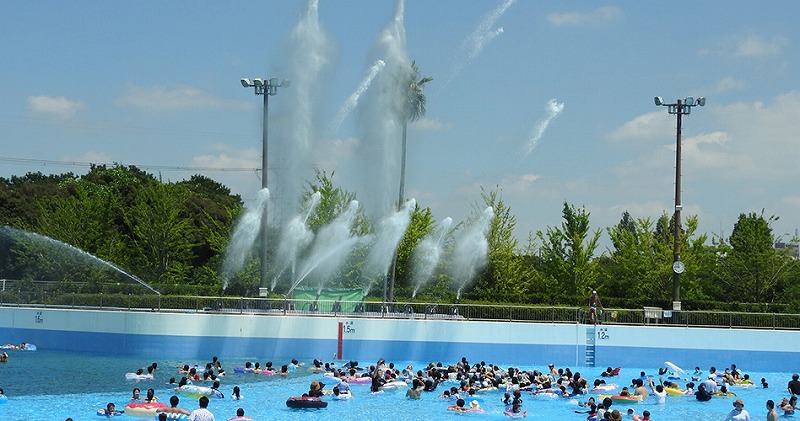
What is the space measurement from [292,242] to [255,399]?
21.5 metres

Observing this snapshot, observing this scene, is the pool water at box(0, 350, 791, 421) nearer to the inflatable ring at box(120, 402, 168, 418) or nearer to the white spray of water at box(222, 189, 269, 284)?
the inflatable ring at box(120, 402, 168, 418)

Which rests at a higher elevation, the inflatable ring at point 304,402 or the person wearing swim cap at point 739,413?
the person wearing swim cap at point 739,413

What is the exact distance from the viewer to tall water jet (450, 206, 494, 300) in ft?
195

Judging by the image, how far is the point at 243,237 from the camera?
58219 millimetres

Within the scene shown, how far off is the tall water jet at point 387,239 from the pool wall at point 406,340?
707 cm

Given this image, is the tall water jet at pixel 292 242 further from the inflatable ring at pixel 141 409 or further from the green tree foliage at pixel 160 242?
the inflatable ring at pixel 141 409

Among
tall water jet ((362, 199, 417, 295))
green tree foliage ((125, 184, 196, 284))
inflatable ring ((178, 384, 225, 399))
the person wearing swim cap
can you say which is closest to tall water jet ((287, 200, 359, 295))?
tall water jet ((362, 199, 417, 295))

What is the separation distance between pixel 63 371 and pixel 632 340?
25159 millimetres

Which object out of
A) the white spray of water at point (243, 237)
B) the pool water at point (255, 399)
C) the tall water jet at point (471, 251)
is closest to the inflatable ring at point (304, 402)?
the pool water at point (255, 399)

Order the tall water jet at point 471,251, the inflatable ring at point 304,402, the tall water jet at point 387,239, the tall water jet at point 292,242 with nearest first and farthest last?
the inflatable ring at point 304,402
the tall water jet at point 387,239
the tall water jet at point 292,242
the tall water jet at point 471,251

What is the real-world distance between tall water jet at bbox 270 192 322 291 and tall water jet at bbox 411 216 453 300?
26.4 ft

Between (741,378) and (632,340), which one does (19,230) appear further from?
(741,378)

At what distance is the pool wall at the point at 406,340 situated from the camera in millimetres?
43312

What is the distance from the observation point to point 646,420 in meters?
27.5
